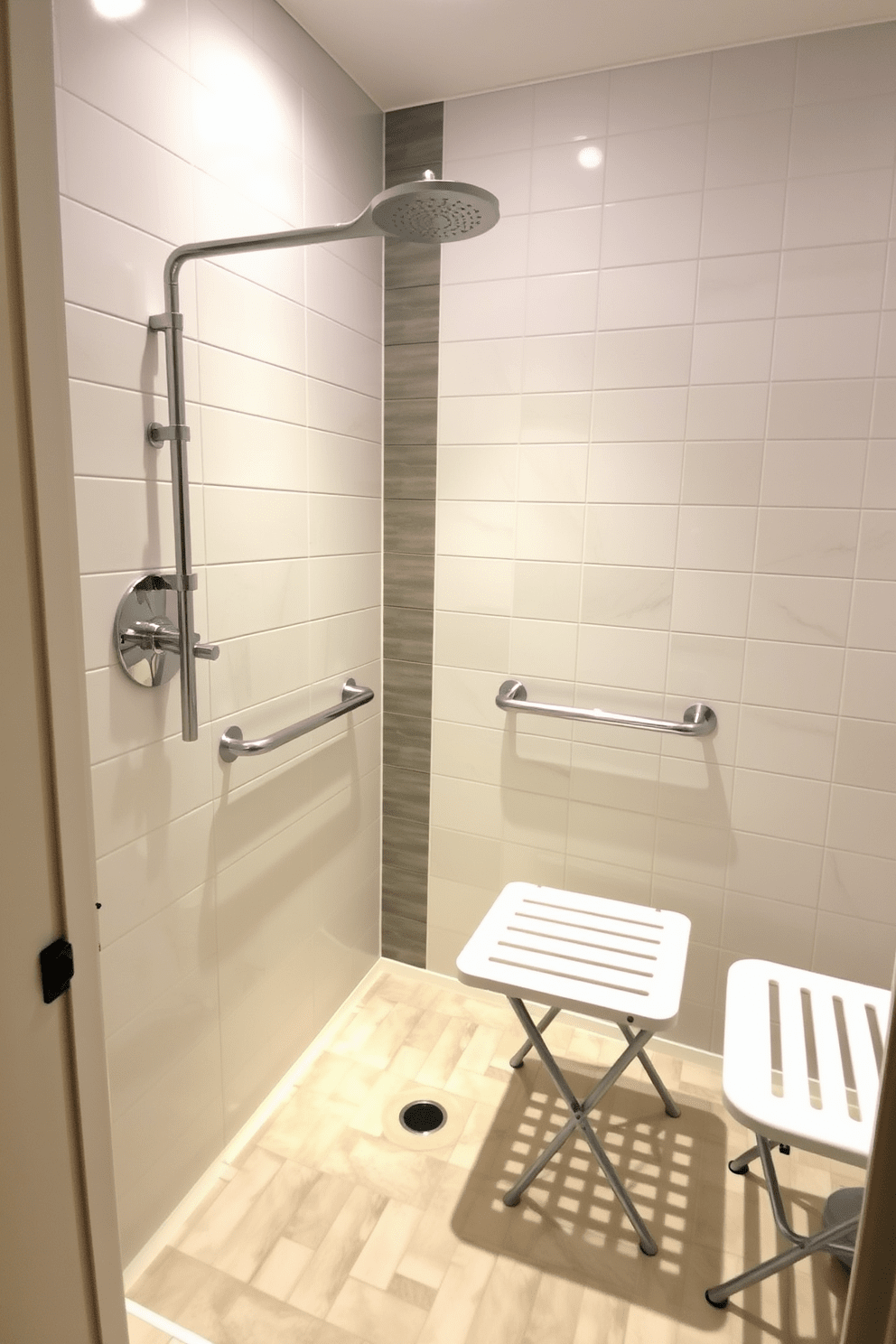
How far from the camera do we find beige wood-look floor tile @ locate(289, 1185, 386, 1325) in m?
1.42

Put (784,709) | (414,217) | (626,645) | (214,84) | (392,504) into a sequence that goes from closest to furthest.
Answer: (414,217) → (214,84) → (784,709) → (626,645) → (392,504)

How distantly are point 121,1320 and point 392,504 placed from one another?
174cm

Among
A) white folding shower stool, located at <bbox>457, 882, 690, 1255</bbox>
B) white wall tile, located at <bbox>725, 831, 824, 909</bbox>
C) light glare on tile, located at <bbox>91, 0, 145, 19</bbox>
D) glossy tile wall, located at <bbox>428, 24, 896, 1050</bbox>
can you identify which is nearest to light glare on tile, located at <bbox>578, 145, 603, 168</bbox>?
glossy tile wall, located at <bbox>428, 24, 896, 1050</bbox>

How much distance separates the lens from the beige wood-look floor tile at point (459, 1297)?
1.37m

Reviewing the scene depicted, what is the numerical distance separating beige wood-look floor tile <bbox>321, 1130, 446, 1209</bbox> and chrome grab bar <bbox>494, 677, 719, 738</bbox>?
1.05 m

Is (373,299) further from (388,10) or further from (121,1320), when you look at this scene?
(121,1320)

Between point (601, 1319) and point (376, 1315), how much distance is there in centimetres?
40

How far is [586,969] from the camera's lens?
1596mm

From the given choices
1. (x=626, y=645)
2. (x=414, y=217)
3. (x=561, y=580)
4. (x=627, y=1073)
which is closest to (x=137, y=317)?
(x=414, y=217)

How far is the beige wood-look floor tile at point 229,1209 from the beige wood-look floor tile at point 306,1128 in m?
0.04

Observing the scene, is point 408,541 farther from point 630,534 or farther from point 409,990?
point 409,990

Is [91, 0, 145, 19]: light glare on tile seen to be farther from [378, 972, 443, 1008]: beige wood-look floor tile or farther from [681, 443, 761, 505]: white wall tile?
[378, 972, 443, 1008]: beige wood-look floor tile

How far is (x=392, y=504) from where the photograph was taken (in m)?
2.14

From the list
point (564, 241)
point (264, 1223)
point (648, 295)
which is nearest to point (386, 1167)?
point (264, 1223)
